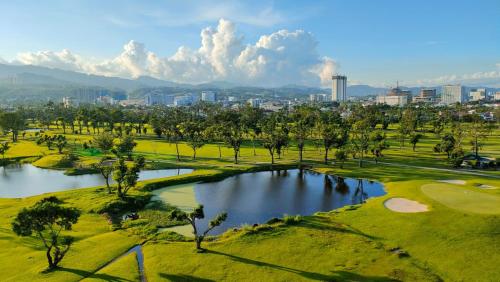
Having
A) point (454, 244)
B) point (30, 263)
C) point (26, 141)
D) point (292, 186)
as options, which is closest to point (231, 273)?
point (30, 263)

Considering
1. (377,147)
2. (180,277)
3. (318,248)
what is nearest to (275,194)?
(318,248)

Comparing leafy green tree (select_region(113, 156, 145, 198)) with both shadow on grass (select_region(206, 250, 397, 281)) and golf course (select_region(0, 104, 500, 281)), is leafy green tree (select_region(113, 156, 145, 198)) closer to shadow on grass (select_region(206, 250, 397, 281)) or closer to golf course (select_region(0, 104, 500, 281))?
golf course (select_region(0, 104, 500, 281))

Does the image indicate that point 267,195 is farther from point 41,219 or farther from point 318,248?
point 41,219

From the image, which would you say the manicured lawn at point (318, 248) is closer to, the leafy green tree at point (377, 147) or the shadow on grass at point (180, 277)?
the shadow on grass at point (180, 277)

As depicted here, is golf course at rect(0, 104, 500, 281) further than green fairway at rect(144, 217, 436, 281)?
Yes

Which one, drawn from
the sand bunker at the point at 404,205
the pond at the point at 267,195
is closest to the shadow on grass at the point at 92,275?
the pond at the point at 267,195

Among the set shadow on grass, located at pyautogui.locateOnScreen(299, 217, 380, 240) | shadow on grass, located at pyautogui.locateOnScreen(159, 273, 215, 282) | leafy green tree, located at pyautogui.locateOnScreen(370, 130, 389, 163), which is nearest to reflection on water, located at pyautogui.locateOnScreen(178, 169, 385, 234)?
shadow on grass, located at pyautogui.locateOnScreen(299, 217, 380, 240)

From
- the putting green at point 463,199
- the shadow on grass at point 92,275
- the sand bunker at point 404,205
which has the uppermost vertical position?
the putting green at point 463,199
